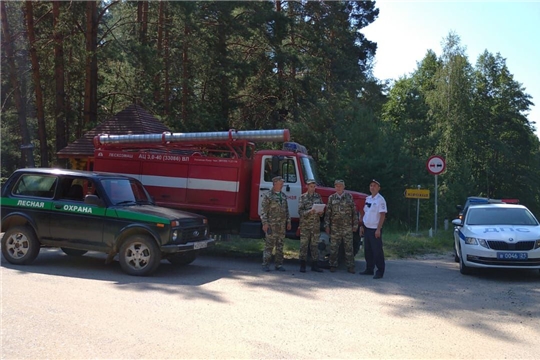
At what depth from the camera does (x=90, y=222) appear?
31.8 feet

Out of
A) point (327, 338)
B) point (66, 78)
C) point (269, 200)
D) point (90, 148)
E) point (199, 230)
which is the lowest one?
point (327, 338)

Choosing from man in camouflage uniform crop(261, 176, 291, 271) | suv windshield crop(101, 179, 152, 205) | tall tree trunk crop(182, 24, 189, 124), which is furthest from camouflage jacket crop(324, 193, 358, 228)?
tall tree trunk crop(182, 24, 189, 124)

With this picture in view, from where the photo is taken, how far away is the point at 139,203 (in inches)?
411

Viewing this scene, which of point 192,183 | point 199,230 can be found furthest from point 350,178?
point 199,230

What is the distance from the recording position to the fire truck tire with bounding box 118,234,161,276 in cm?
934

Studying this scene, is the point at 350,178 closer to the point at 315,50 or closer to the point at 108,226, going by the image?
the point at 315,50

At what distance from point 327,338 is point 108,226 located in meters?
5.28

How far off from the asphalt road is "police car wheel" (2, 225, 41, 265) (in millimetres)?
189

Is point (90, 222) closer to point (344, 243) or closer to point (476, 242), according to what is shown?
point (344, 243)

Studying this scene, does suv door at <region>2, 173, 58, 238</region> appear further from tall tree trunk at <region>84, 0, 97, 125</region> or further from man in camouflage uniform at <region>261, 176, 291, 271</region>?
tall tree trunk at <region>84, 0, 97, 125</region>

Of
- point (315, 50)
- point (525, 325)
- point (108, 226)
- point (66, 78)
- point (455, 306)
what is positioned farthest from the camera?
point (315, 50)

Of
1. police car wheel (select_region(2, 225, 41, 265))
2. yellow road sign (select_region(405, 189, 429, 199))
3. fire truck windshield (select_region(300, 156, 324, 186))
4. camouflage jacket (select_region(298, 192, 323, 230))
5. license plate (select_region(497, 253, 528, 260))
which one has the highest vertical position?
fire truck windshield (select_region(300, 156, 324, 186))

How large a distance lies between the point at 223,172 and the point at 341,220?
10.3 ft

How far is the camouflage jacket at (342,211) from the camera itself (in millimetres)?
10359
